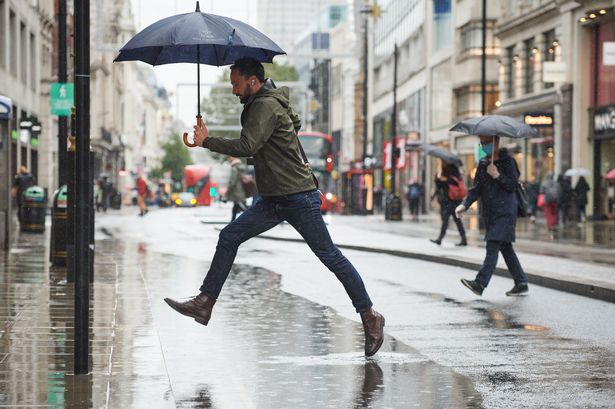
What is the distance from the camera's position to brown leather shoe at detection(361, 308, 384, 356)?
862cm

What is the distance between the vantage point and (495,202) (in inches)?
528

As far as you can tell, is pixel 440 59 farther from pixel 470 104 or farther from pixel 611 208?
pixel 611 208

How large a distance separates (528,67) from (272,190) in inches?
1671

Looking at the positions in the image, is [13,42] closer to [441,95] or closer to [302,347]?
[441,95]

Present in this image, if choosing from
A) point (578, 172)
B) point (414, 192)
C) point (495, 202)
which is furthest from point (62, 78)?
point (414, 192)

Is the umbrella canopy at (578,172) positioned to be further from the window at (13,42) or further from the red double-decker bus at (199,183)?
the red double-decker bus at (199,183)

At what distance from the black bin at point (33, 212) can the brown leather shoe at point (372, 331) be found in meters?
22.1

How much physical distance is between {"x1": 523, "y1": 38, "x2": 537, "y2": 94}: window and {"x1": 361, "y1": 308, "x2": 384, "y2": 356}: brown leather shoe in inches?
1636

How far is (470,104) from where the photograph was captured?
59562mm

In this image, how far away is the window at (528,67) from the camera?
162 ft

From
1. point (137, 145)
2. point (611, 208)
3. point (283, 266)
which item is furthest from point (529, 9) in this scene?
point (137, 145)

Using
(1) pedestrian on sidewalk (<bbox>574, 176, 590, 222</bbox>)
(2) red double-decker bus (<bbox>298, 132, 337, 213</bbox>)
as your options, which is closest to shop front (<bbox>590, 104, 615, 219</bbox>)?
(1) pedestrian on sidewalk (<bbox>574, 176, 590, 222</bbox>)

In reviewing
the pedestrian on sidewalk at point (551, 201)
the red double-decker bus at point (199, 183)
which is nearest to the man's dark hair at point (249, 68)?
the pedestrian on sidewalk at point (551, 201)

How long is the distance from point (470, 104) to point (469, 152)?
2236mm
